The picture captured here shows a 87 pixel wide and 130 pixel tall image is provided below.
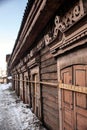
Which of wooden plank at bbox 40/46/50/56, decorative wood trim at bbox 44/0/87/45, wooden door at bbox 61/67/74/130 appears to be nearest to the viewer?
decorative wood trim at bbox 44/0/87/45

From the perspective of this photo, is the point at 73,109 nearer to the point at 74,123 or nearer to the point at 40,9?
the point at 74,123

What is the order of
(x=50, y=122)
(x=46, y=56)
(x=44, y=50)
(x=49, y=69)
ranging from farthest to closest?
(x=44, y=50) → (x=46, y=56) → (x=50, y=122) → (x=49, y=69)

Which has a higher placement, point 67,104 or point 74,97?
point 74,97

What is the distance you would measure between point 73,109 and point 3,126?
13.1ft

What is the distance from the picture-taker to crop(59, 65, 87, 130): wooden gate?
3.59 m

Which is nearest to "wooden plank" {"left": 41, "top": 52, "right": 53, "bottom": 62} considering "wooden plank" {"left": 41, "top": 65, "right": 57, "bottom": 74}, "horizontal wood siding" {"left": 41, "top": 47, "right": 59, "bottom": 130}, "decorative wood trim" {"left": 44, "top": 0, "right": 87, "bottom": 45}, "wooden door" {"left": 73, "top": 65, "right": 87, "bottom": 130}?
"horizontal wood siding" {"left": 41, "top": 47, "right": 59, "bottom": 130}

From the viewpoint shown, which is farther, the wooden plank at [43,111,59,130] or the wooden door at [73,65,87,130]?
the wooden plank at [43,111,59,130]

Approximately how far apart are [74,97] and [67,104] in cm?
43

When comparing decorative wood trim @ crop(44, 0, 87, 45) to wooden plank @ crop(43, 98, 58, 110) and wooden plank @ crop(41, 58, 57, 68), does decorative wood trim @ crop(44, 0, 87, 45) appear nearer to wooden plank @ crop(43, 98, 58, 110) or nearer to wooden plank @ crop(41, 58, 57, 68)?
wooden plank @ crop(41, 58, 57, 68)

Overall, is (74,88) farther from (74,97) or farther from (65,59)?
(65,59)

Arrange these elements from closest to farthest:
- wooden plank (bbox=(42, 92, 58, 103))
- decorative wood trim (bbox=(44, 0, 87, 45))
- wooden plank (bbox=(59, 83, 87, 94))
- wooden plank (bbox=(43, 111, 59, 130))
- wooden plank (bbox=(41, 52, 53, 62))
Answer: decorative wood trim (bbox=(44, 0, 87, 45)), wooden plank (bbox=(59, 83, 87, 94)), wooden plank (bbox=(42, 92, 58, 103)), wooden plank (bbox=(43, 111, 59, 130)), wooden plank (bbox=(41, 52, 53, 62))

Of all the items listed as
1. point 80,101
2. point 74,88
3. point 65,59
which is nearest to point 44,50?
point 65,59

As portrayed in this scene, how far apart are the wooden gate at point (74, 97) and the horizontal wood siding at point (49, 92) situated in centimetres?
70

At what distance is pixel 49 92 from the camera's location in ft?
19.2
